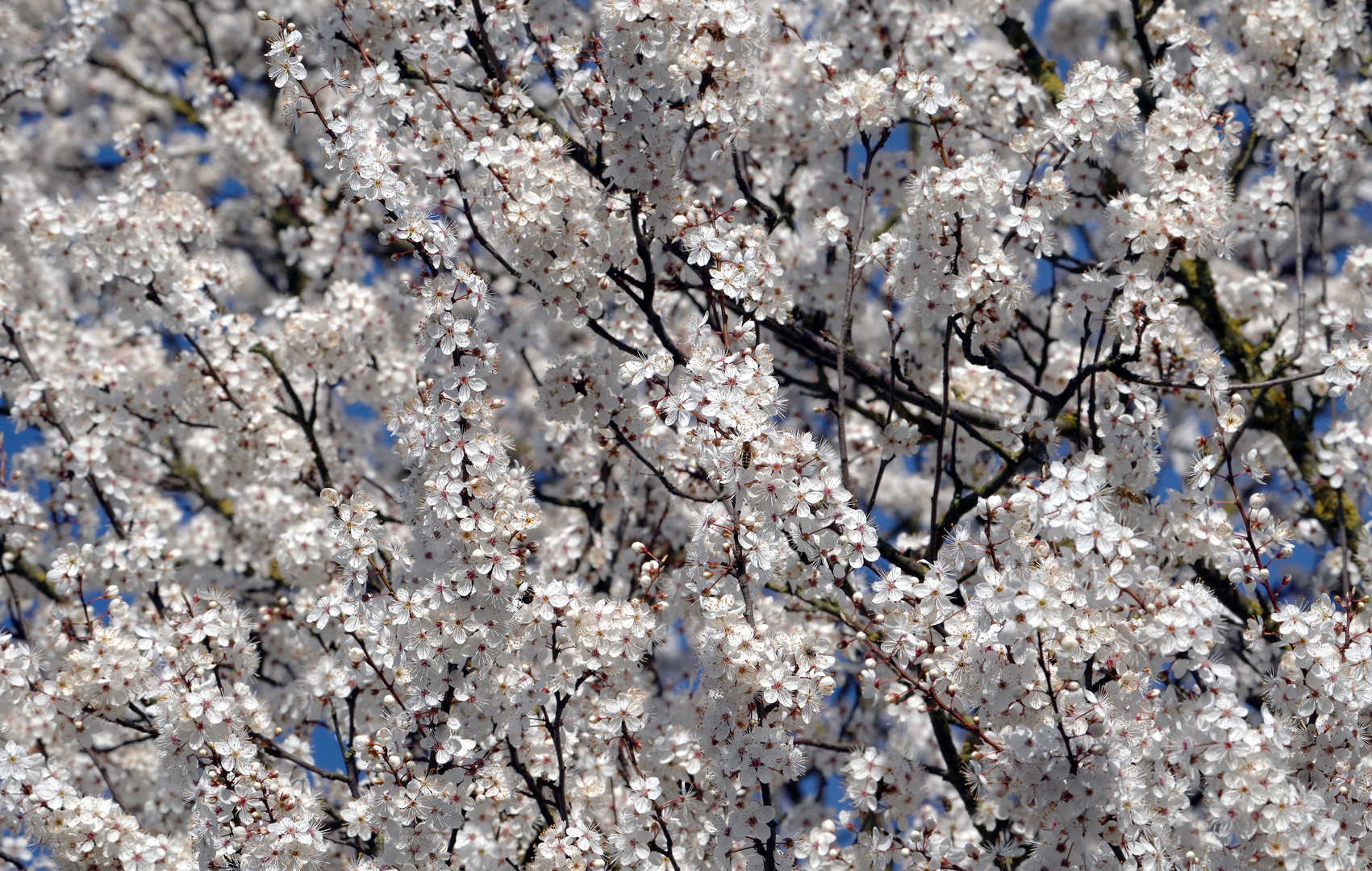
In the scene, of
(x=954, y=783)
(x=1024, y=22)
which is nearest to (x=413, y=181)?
(x=954, y=783)

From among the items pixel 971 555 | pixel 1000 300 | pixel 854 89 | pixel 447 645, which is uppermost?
pixel 854 89

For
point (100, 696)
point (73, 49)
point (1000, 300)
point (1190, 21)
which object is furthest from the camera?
point (73, 49)

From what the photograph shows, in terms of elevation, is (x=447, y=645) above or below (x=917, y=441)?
below

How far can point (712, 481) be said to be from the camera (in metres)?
5.38

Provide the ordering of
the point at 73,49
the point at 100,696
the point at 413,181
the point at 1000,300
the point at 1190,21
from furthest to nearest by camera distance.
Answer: the point at 73,49 → the point at 1190,21 → the point at 100,696 → the point at 413,181 → the point at 1000,300

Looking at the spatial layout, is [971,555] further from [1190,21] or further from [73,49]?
[73,49]

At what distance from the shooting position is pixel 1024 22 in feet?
29.5

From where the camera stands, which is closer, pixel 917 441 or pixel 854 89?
pixel 854 89

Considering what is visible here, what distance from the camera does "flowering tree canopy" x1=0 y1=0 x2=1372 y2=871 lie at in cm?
534

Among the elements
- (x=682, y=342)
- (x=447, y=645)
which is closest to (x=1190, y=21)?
(x=682, y=342)

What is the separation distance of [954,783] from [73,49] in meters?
8.81

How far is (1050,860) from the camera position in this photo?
5.55 meters

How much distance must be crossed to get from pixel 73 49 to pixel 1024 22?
24.9 ft

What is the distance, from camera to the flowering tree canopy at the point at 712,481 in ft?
17.5
